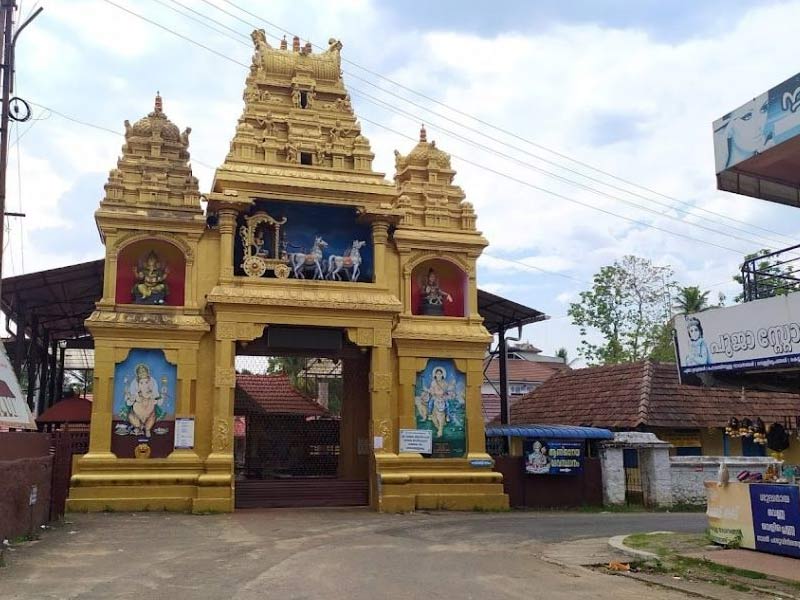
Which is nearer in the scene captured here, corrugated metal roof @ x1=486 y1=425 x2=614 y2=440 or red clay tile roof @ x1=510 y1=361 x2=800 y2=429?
corrugated metal roof @ x1=486 y1=425 x2=614 y2=440

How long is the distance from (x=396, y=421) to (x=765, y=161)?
36.3 ft

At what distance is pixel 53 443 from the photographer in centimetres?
1694

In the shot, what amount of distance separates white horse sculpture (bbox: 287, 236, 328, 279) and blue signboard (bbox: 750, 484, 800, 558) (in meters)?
12.1

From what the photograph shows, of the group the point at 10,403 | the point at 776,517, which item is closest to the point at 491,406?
the point at 776,517

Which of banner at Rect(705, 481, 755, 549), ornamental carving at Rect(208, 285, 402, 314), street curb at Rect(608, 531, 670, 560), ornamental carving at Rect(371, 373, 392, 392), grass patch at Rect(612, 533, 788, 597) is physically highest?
ornamental carving at Rect(208, 285, 402, 314)

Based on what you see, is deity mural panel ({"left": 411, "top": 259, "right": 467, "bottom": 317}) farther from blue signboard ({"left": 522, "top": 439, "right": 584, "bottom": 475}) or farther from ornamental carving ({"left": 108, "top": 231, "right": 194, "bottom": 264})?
ornamental carving ({"left": 108, "top": 231, "right": 194, "bottom": 264})

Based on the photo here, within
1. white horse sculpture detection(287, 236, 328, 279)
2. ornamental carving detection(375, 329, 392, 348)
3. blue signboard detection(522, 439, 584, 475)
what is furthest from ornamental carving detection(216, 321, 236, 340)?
blue signboard detection(522, 439, 584, 475)

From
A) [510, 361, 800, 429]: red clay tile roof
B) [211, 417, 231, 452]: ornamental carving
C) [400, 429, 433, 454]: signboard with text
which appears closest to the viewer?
[211, 417, 231, 452]: ornamental carving

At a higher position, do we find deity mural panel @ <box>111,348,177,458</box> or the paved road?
deity mural panel @ <box>111,348,177,458</box>

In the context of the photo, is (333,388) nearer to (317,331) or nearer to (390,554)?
(317,331)

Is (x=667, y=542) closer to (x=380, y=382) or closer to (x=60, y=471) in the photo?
(x=380, y=382)

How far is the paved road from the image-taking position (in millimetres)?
9234

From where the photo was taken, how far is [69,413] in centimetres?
2384

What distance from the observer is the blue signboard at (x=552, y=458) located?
21.0m
